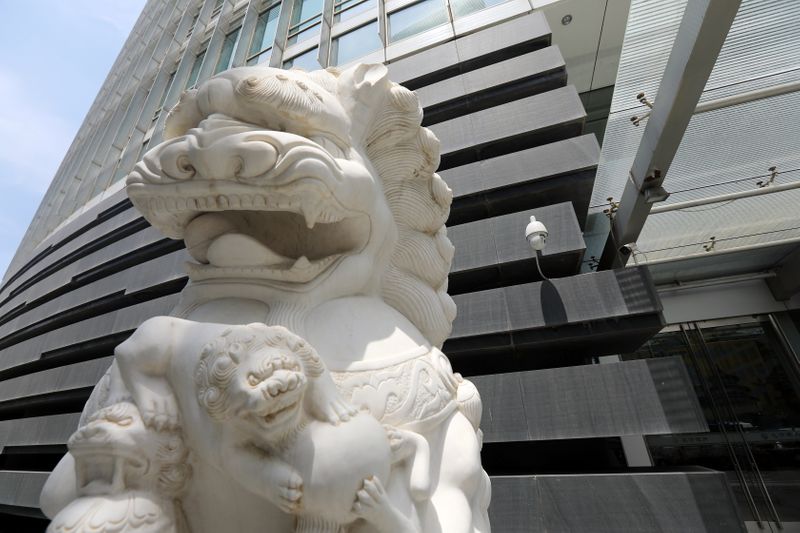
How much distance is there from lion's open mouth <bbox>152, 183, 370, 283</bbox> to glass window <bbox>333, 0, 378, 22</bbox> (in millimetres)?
9027

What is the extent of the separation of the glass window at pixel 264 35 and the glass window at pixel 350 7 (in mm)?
1731

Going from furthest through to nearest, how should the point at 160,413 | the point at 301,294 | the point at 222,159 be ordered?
the point at 301,294, the point at 222,159, the point at 160,413

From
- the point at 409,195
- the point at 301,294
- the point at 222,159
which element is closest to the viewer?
the point at 222,159

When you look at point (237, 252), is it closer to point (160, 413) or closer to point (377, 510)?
point (160, 413)

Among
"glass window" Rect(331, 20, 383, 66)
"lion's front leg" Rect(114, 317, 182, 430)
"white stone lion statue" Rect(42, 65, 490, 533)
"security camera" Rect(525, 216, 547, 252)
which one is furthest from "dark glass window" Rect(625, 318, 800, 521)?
"glass window" Rect(331, 20, 383, 66)

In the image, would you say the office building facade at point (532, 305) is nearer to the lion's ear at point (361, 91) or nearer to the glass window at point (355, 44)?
the glass window at point (355, 44)

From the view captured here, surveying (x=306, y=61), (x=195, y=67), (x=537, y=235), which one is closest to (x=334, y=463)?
(x=537, y=235)

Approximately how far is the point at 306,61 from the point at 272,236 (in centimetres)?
891

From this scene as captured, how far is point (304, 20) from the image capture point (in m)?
9.52

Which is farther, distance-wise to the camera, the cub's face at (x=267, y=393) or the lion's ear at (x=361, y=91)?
the lion's ear at (x=361, y=91)

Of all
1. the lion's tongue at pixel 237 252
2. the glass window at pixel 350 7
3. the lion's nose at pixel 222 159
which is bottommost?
the lion's tongue at pixel 237 252

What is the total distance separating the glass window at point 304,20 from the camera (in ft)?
29.6

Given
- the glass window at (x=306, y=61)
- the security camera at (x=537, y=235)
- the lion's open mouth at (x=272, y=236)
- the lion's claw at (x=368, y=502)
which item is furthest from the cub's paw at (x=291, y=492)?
the glass window at (x=306, y=61)

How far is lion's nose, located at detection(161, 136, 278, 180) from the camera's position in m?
0.95
